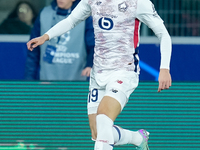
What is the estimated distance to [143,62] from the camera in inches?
248

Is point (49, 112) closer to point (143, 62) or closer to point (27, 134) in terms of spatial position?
point (27, 134)

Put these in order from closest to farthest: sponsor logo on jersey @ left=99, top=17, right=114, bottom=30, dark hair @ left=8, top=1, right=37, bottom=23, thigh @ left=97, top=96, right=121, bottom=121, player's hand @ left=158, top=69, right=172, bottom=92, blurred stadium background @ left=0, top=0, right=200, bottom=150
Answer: player's hand @ left=158, top=69, right=172, bottom=92, thigh @ left=97, top=96, right=121, bottom=121, sponsor logo on jersey @ left=99, top=17, right=114, bottom=30, blurred stadium background @ left=0, top=0, right=200, bottom=150, dark hair @ left=8, top=1, right=37, bottom=23

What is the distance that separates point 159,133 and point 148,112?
25cm

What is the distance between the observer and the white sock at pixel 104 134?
418 cm

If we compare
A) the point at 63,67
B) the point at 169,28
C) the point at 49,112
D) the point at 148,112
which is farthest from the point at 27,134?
the point at 169,28

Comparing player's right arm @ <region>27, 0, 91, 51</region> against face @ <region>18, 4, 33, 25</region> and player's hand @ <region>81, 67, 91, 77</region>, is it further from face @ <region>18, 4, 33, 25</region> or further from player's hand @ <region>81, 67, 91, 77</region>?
face @ <region>18, 4, 33, 25</region>

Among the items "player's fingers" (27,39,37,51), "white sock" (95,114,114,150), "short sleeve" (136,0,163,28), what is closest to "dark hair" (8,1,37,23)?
"player's fingers" (27,39,37,51)

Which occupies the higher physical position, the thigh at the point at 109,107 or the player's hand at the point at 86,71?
the player's hand at the point at 86,71

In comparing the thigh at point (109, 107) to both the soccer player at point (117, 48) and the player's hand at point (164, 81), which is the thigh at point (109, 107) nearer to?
the soccer player at point (117, 48)

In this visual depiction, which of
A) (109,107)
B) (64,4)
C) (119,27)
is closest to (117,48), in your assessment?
(119,27)

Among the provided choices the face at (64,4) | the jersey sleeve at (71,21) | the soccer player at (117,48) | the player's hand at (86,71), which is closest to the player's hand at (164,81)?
the soccer player at (117,48)

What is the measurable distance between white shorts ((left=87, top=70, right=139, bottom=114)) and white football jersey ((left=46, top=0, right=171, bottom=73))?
0.19ft

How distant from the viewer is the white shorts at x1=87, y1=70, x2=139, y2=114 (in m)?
4.36

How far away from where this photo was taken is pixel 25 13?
21.0 ft
